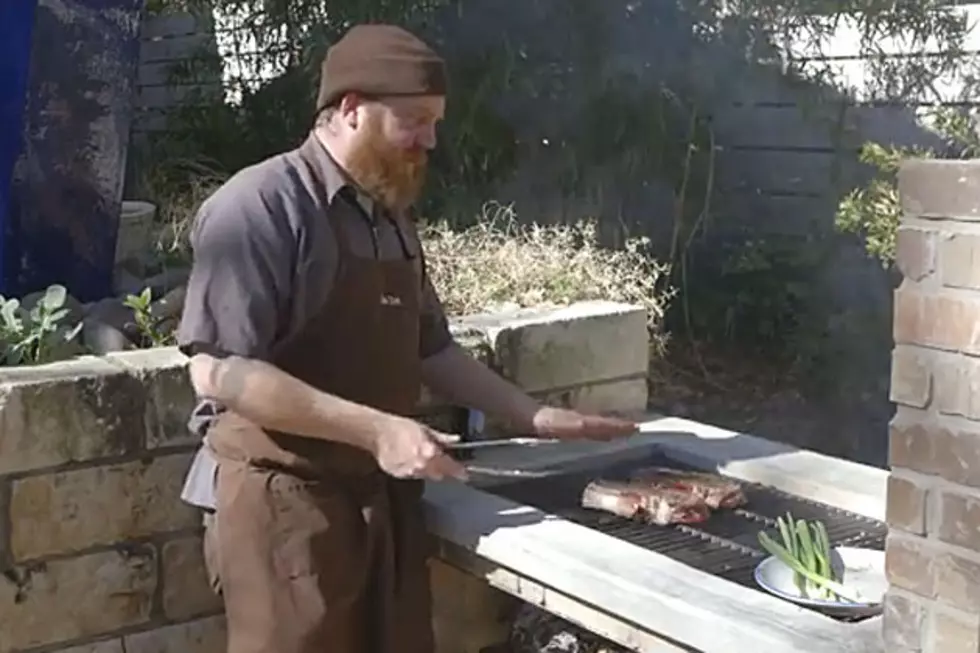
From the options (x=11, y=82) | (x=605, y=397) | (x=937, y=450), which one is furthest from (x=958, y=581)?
(x=11, y=82)

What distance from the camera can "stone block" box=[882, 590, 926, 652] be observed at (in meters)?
2.09

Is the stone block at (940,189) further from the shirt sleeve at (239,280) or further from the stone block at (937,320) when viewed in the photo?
the shirt sleeve at (239,280)

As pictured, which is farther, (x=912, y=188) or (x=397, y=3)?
(x=397, y=3)

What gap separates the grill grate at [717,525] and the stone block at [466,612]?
0.39m

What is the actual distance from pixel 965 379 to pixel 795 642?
68cm

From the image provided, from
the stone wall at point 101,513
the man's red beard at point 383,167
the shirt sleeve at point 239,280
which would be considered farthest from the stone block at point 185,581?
the man's red beard at point 383,167

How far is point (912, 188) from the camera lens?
200cm

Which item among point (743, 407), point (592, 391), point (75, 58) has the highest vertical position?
point (75, 58)

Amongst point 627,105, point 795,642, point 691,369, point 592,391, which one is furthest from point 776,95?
point 795,642

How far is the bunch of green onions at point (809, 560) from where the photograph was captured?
273 centimetres

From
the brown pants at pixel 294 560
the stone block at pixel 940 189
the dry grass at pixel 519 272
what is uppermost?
the stone block at pixel 940 189

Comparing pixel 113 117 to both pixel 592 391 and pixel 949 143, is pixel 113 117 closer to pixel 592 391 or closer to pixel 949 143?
pixel 592 391

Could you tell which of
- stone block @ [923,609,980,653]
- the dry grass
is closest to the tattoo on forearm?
stone block @ [923,609,980,653]

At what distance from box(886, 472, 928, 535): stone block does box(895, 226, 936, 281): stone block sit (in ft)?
0.99
